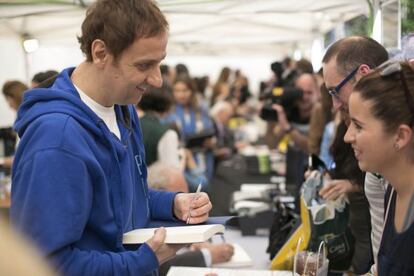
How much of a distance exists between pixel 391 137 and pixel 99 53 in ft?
2.46

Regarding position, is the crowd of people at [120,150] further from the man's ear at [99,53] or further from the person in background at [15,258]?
the person in background at [15,258]

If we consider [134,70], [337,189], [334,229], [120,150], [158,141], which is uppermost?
[134,70]

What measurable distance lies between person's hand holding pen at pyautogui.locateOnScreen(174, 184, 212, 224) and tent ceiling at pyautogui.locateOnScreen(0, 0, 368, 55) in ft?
5.20

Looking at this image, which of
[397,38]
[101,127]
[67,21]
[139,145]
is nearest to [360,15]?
[397,38]

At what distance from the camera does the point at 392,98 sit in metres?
1.31

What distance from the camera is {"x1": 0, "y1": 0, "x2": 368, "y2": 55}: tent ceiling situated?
347 centimetres

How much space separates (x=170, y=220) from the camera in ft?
5.59

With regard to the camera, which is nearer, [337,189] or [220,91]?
[337,189]

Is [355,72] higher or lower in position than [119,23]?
lower

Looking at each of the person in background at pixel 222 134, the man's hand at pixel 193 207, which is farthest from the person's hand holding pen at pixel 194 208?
the person in background at pixel 222 134

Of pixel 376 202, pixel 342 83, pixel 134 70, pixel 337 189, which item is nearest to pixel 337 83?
pixel 342 83

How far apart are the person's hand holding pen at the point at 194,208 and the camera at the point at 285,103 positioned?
3096mm

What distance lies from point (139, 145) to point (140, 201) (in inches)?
6.9

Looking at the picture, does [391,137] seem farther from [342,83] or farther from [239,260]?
[239,260]
